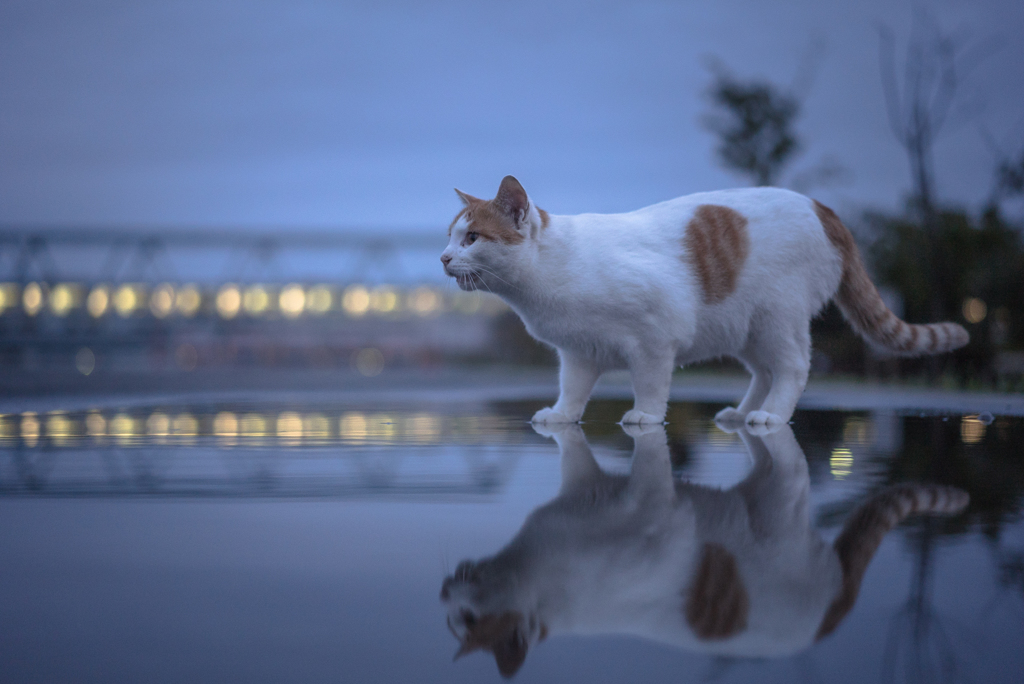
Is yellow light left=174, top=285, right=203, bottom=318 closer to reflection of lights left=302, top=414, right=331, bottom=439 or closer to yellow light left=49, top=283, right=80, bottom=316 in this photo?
yellow light left=49, top=283, right=80, bottom=316

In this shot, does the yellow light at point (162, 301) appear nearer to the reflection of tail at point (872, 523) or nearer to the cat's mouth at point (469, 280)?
the cat's mouth at point (469, 280)

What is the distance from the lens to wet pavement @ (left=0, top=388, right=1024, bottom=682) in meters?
0.90

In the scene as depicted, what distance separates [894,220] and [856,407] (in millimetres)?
20908

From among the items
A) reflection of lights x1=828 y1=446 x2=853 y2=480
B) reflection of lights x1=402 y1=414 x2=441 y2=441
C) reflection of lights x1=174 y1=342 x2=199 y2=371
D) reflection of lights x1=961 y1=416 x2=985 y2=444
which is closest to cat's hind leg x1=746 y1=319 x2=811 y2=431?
reflection of lights x1=961 y1=416 x2=985 y2=444

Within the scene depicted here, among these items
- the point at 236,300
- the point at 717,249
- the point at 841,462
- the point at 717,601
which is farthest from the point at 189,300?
the point at 717,601

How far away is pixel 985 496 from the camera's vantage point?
5.73 feet

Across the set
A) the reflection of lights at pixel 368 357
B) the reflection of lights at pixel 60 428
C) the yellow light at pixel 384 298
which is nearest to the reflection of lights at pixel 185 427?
the reflection of lights at pixel 60 428

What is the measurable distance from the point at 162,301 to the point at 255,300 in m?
2.23

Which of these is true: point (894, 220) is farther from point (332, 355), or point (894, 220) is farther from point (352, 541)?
point (352, 541)

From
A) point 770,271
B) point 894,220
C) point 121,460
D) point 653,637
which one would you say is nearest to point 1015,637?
point 653,637

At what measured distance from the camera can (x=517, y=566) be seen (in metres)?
1.20

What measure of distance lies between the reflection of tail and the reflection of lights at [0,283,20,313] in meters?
21.2

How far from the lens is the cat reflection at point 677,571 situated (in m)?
0.96

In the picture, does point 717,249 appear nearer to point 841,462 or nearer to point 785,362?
point 785,362
